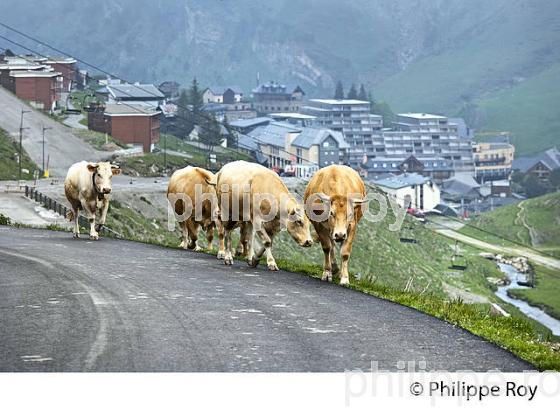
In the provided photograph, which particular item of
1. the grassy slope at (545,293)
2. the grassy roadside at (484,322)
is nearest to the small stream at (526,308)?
the grassy slope at (545,293)

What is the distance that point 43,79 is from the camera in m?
154

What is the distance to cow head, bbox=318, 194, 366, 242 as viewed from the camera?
2228 centimetres

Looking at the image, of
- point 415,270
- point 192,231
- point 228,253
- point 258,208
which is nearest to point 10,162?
point 415,270

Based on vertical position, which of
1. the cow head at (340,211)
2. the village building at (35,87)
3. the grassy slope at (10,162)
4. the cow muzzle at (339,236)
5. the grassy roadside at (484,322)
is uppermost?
the village building at (35,87)

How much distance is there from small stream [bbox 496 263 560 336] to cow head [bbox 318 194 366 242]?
71067mm

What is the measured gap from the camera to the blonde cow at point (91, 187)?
31.8 meters

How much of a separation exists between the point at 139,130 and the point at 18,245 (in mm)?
121663

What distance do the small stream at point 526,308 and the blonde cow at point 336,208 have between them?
7022 cm

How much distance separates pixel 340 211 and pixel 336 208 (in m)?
0.11

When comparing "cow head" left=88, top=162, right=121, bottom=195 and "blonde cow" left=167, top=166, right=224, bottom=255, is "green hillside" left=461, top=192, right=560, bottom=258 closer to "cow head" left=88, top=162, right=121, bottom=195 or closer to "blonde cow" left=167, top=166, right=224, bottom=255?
"blonde cow" left=167, top=166, right=224, bottom=255

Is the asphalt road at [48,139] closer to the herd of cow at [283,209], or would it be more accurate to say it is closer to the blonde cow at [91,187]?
the blonde cow at [91,187]

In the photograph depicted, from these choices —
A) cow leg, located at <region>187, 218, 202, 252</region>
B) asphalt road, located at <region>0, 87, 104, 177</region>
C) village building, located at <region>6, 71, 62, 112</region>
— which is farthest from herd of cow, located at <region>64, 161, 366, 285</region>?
village building, located at <region>6, 71, 62, 112</region>

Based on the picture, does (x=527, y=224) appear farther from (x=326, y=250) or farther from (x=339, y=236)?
(x=339, y=236)

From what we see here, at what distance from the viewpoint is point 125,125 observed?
149000 millimetres
